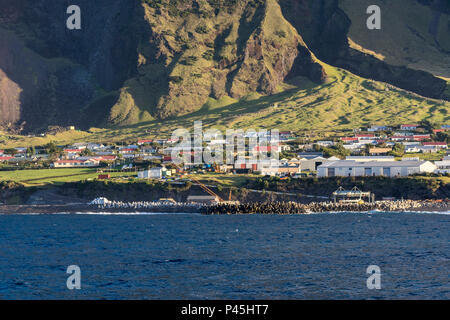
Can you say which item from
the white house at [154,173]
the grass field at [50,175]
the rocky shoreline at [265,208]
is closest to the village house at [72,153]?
the grass field at [50,175]

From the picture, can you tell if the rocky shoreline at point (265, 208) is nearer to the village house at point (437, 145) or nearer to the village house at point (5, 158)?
the village house at point (437, 145)

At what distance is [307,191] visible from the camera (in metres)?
126

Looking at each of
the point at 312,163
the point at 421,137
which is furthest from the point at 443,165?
the point at 421,137

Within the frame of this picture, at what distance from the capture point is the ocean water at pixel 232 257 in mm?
53375

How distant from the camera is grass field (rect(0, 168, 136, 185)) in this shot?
467 feet

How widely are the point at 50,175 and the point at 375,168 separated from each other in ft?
209

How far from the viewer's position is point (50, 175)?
149 metres

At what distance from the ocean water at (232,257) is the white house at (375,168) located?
20.1 meters

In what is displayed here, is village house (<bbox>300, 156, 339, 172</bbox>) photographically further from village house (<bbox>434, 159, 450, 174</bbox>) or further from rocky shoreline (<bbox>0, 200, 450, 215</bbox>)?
rocky shoreline (<bbox>0, 200, 450, 215</bbox>)

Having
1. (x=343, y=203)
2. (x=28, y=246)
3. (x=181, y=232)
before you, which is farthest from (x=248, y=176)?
(x=28, y=246)

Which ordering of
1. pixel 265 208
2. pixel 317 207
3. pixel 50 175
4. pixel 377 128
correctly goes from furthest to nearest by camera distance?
pixel 377 128
pixel 50 175
pixel 265 208
pixel 317 207

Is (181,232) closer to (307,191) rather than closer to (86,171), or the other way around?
(307,191)

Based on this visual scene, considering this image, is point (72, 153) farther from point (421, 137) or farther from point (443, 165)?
point (443, 165)
